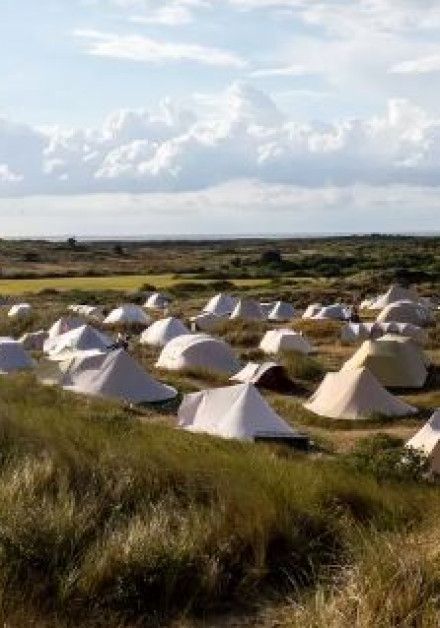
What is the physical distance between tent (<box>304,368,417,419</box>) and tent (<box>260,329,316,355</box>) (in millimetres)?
10994

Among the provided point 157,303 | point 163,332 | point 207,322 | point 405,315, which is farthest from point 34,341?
point 157,303

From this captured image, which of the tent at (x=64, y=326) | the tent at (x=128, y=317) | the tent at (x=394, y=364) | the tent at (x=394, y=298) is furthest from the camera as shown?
the tent at (x=394, y=298)

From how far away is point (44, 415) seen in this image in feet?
38.8

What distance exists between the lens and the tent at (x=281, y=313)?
54.1m

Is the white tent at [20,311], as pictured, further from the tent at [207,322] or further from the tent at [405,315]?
the tent at [405,315]

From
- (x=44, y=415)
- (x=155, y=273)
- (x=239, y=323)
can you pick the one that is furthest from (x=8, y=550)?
(x=155, y=273)

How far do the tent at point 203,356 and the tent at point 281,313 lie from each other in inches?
789

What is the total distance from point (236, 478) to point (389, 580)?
2660 millimetres

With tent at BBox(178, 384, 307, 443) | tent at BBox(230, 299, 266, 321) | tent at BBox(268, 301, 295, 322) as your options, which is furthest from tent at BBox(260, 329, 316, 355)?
tent at BBox(178, 384, 307, 443)

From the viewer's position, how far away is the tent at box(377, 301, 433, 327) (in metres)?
49.3

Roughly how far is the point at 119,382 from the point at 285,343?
12176 millimetres

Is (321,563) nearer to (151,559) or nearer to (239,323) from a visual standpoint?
(151,559)

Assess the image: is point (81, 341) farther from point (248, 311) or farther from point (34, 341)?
point (248, 311)

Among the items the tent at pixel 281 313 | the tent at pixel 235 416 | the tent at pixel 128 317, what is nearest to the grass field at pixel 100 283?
the tent at pixel 281 313
